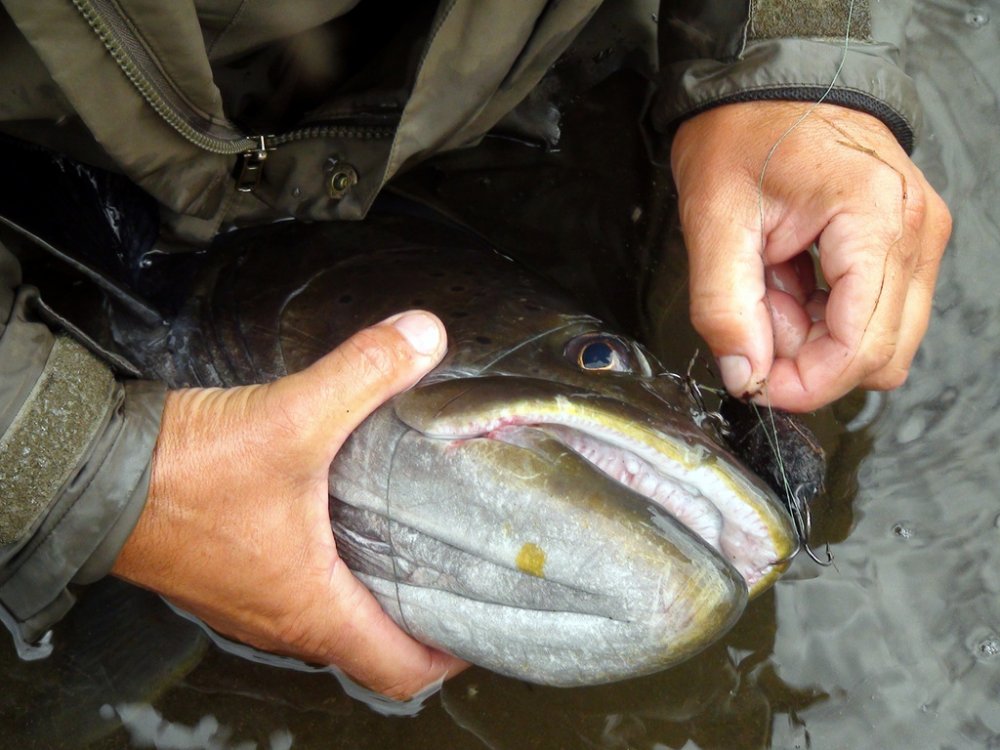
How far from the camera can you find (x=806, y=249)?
230 cm

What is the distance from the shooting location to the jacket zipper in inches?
70.7

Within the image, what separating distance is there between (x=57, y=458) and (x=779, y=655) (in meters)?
1.86

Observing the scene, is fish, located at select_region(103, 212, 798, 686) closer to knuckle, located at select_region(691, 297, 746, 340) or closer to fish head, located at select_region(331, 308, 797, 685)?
fish head, located at select_region(331, 308, 797, 685)

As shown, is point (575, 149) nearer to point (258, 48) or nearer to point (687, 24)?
point (687, 24)

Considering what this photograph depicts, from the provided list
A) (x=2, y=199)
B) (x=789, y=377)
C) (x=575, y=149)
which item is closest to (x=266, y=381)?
(x=2, y=199)

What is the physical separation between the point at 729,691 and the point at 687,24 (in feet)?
5.87

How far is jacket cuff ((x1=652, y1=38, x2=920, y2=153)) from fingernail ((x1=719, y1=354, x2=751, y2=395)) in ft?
2.39

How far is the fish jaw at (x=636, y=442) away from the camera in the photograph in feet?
6.18

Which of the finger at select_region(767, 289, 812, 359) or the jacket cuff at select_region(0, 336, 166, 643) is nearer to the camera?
the jacket cuff at select_region(0, 336, 166, 643)

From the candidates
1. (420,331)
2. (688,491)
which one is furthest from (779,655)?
(420,331)

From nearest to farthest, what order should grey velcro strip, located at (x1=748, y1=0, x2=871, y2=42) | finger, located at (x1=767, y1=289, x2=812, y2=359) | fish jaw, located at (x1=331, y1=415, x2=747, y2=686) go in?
fish jaw, located at (x1=331, y1=415, x2=747, y2=686), finger, located at (x1=767, y1=289, x2=812, y2=359), grey velcro strip, located at (x1=748, y1=0, x2=871, y2=42)

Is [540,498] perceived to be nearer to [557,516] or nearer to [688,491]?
[557,516]

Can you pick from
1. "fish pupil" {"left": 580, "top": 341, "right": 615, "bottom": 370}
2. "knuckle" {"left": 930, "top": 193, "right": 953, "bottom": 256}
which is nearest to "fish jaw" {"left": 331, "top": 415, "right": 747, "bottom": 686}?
"fish pupil" {"left": 580, "top": 341, "right": 615, "bottom": 370}

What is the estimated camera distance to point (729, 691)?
8.44 feet
